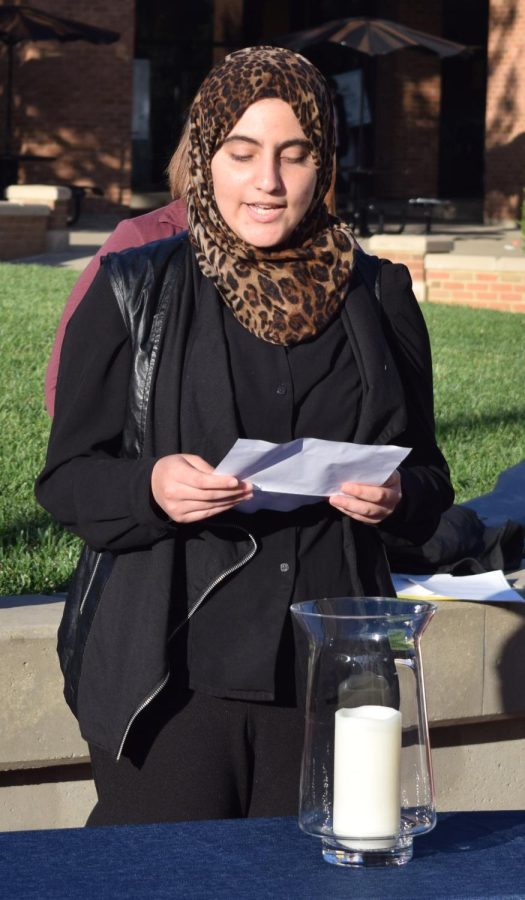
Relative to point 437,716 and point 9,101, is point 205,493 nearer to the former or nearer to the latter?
point 437,716

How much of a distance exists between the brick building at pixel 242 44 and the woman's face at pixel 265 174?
1961cm

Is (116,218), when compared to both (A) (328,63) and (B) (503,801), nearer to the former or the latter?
(A) (328,63)

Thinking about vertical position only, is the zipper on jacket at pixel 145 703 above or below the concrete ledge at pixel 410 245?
below

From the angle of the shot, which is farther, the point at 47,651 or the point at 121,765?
the point at 47,651

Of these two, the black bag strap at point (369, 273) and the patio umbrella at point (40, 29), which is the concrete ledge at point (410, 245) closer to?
the patio umbrella at point (40, 29)

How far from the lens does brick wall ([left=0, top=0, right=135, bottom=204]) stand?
2288cm

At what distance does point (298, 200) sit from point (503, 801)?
84.4 inches

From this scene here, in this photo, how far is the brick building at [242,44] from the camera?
23.1 m

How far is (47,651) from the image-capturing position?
3.23 metres

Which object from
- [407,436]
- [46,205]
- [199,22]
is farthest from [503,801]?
[199,22]

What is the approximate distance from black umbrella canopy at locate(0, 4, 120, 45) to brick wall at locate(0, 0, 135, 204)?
2.08 m

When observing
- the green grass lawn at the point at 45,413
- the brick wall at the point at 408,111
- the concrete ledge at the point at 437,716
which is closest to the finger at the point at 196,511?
the concrete ledge at the point at 437,716

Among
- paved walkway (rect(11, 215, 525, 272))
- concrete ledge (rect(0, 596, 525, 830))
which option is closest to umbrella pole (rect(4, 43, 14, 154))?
paved walkway (rect(11, 215, 525, 272))

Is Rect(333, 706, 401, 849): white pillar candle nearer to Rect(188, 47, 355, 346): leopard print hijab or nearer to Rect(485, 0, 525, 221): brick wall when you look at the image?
Rect(188, 47, 355, 346): leopard print hijab
